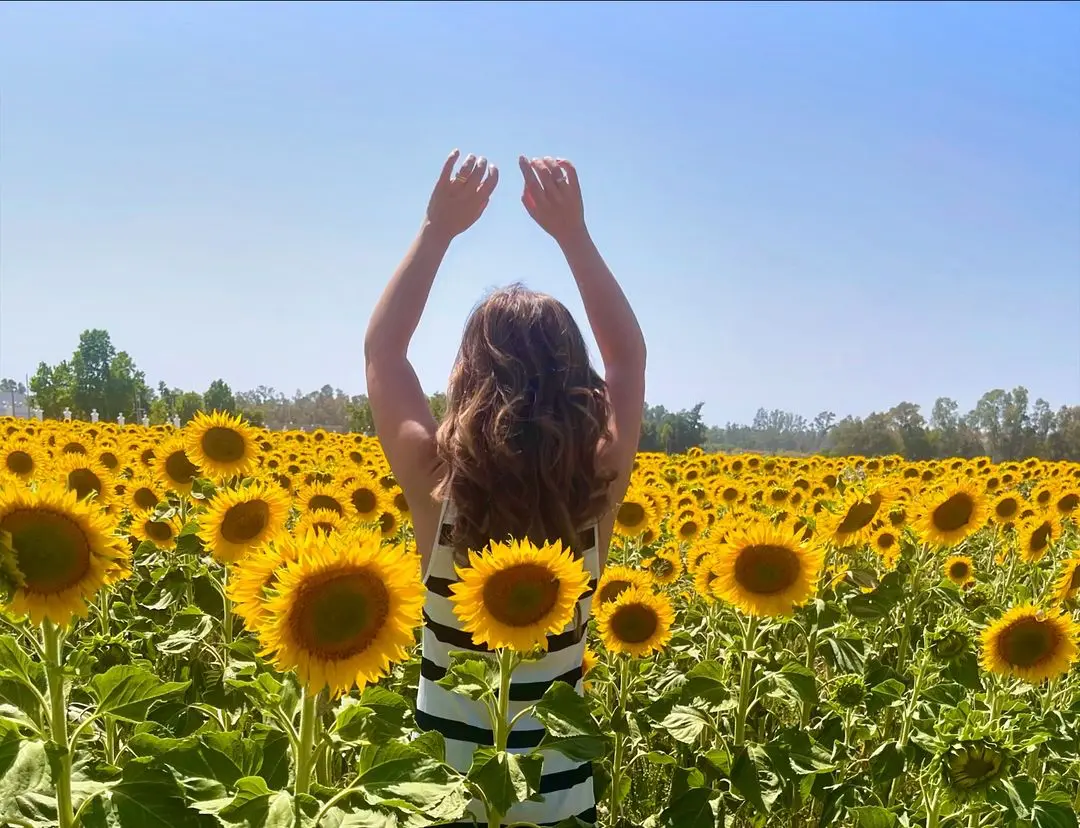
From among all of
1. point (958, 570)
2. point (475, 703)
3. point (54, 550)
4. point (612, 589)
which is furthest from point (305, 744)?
point (958, 570)

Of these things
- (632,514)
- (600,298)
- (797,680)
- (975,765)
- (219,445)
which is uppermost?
(600,298)

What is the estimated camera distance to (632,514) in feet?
19.9

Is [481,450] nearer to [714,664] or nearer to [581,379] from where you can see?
[581,379]

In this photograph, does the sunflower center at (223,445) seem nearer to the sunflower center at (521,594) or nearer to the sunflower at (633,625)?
the sunflower at (633,625)

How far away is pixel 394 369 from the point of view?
7.73ft

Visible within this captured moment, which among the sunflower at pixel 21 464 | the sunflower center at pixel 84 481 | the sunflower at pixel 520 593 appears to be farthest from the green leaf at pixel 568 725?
the sunflower at pixel 21 464

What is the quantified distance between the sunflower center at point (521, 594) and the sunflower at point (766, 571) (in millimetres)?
1379

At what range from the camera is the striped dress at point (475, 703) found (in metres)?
2.29

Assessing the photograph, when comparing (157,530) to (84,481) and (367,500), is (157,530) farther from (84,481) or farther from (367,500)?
(367,500)

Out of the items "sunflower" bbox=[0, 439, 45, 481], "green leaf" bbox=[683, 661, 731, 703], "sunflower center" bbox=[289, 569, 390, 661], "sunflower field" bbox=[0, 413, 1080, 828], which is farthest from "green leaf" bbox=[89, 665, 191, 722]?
"sunflower" bbox=[0, 439, 45, 481]

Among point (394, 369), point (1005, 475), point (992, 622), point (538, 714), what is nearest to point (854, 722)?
point (992, 622)

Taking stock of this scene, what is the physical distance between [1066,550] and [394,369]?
7047mm

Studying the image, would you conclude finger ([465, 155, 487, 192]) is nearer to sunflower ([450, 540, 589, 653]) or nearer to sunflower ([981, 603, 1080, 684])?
sunflower ([450, 540, 589, 653])

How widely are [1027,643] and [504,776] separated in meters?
2.58
